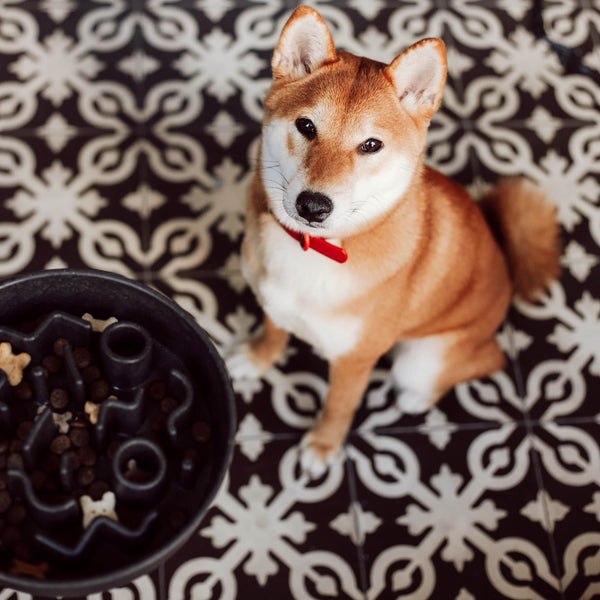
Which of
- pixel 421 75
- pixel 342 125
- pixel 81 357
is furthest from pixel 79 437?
pixel 421 75

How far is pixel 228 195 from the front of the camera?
1956 mm

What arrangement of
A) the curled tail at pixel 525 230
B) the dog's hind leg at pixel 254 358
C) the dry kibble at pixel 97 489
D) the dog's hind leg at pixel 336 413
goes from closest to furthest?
the dry kibble at pixel 97 489
the dog's hind leg at pixel 336 413
the curled tail at pixel 525 230
the dog's hind leg at pixel 254 358

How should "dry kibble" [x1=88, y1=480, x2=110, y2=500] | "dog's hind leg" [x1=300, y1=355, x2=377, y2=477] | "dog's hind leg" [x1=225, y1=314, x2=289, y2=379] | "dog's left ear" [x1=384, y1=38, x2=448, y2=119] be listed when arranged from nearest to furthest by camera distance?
"dog's left ear" [x1=384, y1=38, x2=448, y2=119] < "dry kibble" [x1=88, y1=480, x2=110, y2=500] < "dog's hind leg" [x1=300, y1=355, x2=377, y2=477] < "dog's hind leg" [x1=225, y1=314, x2=289, y2=379]

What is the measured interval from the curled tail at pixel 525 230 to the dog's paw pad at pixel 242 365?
0.66 m

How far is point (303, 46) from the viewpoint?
1162 mm

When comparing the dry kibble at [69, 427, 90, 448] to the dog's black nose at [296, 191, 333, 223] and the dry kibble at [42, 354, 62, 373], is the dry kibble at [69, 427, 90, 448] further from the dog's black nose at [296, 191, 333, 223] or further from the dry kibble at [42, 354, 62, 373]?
the dog's black nose at [296, 191, 333, 223]

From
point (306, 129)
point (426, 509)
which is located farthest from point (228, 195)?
point (426, 509)

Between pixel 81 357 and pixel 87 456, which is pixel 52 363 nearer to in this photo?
pixel 81 357

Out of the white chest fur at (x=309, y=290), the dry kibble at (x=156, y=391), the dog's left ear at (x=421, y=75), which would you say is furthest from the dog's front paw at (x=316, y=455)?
the dog's left ear at (x=421, y=75)

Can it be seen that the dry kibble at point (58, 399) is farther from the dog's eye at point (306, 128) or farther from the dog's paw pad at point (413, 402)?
the dog's paw pad at point (413, 402)

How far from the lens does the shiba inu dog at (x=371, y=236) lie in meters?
1.11

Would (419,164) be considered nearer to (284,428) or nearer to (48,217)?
(284,428)

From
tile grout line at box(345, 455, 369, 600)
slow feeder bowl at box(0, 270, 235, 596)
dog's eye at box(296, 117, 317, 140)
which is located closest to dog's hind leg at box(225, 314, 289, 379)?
tile grout line at box(345, 455, 369, 600)

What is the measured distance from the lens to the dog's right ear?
3.59 ft
